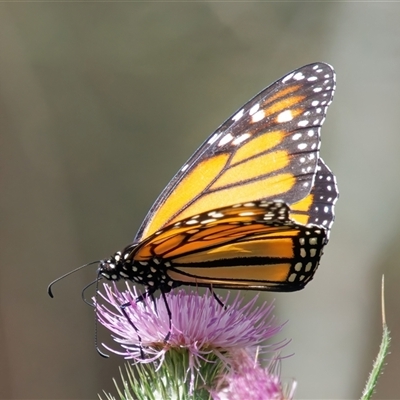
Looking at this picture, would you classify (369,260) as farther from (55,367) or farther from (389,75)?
(55,367)

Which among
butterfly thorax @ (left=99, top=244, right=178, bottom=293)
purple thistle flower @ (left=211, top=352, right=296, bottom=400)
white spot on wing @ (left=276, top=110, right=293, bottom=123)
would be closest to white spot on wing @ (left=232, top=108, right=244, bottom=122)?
white spot on wing @ (left=276, top=110, right=293, bottom=123)

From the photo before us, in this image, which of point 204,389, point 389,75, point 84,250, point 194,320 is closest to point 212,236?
point 194,320

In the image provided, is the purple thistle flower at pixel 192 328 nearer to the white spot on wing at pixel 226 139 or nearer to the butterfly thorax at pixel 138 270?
the butterfly thorax at pixel 138 270

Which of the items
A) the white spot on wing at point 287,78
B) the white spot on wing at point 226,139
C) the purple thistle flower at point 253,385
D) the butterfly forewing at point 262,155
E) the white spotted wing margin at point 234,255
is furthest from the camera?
the white spot on wing at point 226,139

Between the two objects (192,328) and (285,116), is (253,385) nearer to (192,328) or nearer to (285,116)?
(192,328)

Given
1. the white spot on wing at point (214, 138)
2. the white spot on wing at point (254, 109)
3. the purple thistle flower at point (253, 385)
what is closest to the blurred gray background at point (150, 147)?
the white spot on wing at point (214, 138)

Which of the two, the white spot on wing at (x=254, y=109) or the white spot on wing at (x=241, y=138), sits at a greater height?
the white spot on wing at (x=254, y=109)

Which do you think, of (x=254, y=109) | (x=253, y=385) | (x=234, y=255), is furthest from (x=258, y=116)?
(x=253, y=385)
